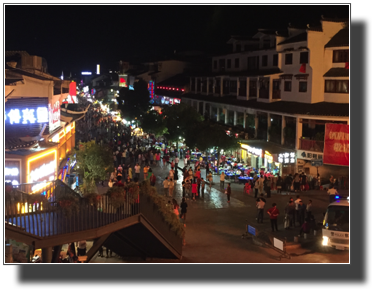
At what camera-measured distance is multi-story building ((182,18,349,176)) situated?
110 feet

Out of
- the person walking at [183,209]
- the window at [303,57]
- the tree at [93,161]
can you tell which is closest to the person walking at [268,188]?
the person walking at [183,209]

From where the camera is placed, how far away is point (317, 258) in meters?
18.3

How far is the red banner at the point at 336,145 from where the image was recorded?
30.5 m

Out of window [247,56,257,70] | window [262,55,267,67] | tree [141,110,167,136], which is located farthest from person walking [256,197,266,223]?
tree [141,110,167,136]

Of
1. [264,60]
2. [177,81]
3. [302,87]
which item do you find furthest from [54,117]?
[177,81]

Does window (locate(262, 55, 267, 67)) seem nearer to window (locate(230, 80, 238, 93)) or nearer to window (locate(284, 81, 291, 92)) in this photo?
window (locate(230, 80, 238, 93))

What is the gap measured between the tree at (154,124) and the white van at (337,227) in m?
32.4

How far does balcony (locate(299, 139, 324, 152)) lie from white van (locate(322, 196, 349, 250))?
40.8ft

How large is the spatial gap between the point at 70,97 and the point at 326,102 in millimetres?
20526

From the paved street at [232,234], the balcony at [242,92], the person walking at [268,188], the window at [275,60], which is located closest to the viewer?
the paved street at [232,234]

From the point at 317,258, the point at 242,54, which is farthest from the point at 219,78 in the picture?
the point at 317,258

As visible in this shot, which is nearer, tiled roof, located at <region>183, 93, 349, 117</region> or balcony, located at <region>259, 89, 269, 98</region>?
tiled roof, located at <region>183, 93, 349, 117</region>

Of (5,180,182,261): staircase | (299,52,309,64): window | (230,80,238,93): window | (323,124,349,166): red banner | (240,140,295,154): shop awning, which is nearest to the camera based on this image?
(5,180,182,261): staircase

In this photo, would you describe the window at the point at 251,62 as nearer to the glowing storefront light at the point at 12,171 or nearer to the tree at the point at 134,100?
the tree at the point at 134,100
